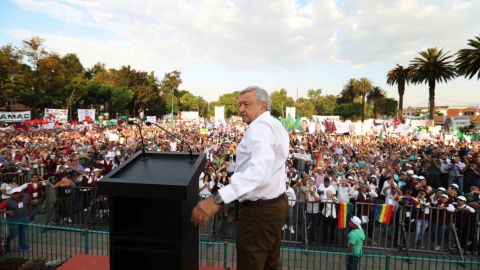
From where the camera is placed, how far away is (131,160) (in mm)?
2854

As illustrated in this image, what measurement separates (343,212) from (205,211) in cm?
705

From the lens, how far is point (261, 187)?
232 cm

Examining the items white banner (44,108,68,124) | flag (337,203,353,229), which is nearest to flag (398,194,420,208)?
flag (337,203,353,229)

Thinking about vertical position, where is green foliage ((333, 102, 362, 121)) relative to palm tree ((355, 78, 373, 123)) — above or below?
below

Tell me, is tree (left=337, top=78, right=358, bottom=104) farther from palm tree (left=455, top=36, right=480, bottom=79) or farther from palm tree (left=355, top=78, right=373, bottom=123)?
palm tree (left=455, top=36, right=480, bottom=79)

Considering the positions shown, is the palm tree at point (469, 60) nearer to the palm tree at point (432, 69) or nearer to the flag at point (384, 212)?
the palm tree at point (432, 69)

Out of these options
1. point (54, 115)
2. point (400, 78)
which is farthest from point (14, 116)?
point (400, 78)

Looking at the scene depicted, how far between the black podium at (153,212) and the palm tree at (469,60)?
38.0m

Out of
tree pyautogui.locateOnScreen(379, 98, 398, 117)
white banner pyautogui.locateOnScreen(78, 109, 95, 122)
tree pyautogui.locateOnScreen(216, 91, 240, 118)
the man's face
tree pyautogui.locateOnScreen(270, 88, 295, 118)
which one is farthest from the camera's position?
tree pyautogui.locateOnScreen(270, 88, 295, 118)

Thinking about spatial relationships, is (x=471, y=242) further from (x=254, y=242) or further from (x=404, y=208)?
(x=254, y=242)

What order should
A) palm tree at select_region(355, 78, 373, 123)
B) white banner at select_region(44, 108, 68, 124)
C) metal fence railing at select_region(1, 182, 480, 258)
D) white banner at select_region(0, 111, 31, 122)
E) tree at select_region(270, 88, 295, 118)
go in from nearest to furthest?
1. metal fence railing at select_region(1, 182, 480, 258)
2. white banner at select_region(0, 111, 31, 122)
3. white banner at select_region(44, 108, 68, 124)
4. palm tree at select_region(355, 78, 373, 123)
5. tree at select_region(270, 88, 295, 118)

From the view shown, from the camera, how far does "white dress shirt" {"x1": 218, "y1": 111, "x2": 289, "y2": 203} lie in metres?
1.98

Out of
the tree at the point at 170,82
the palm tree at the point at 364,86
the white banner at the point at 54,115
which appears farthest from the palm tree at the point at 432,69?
the tree at the point at 170,82

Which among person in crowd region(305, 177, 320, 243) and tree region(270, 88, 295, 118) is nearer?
person in crowd region(305, 177, 320, 243)
